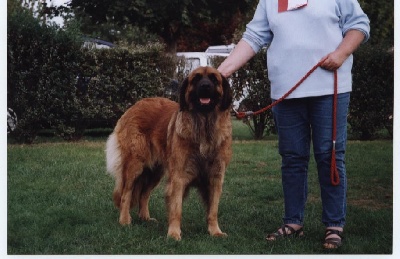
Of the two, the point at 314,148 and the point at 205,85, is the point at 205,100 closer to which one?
the point at 205,85

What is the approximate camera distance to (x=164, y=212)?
228 inches

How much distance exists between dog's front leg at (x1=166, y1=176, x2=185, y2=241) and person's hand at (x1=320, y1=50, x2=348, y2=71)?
148 centimetres

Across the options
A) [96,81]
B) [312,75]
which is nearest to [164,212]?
[312,75]

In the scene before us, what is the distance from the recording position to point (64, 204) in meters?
5.83

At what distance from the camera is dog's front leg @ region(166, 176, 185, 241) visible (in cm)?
475

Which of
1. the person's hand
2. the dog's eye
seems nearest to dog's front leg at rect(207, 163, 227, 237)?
the dog's eye

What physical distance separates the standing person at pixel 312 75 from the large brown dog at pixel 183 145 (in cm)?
27

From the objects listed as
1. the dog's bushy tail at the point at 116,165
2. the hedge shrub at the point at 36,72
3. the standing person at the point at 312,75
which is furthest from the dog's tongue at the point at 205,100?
the hedge shrub at the point at 36,72

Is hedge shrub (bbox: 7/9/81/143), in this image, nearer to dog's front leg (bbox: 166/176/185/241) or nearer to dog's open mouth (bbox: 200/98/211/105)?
dog's front leg (bbox: 166/176/185/241)

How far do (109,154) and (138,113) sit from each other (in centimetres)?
52

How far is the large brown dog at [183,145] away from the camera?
4.60m

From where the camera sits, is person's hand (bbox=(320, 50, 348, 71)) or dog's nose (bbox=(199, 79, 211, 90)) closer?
person's hand (bbox=(320, 50, 348, 71))

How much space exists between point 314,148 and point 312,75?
0.59m

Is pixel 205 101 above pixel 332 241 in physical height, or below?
above
